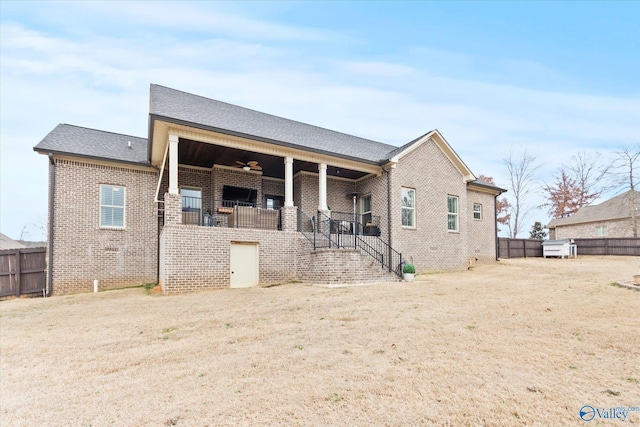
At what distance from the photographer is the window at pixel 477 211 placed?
18.8 m

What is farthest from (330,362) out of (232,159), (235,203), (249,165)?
(249,165)

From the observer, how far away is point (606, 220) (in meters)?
28.4

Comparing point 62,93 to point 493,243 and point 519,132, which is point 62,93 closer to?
point 493,243

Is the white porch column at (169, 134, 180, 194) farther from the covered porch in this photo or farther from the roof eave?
the roof eave

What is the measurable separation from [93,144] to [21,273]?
522cm

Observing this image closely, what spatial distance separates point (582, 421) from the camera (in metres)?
2.75

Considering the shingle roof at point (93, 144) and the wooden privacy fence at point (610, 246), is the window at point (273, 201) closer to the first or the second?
the shingle roof at point (93, 144)

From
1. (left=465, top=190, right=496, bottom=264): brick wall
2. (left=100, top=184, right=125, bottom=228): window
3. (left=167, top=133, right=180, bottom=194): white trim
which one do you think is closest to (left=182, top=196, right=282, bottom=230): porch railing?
(left=167, top=133, right=180, bottom=194): white trim

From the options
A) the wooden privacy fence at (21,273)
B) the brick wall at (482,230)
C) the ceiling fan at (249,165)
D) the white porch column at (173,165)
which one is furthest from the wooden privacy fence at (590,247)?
the wooden privacy fence at (21,273)

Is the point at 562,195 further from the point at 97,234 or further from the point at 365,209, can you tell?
the point at 97,234

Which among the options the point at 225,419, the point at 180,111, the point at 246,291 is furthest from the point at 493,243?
the point at 225,419

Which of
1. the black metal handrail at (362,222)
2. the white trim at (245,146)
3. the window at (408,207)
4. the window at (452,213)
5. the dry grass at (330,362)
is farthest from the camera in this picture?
the window at (452,213)

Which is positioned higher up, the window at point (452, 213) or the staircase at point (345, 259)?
the window at point (452, 213)

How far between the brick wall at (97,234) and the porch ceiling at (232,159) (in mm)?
2149
